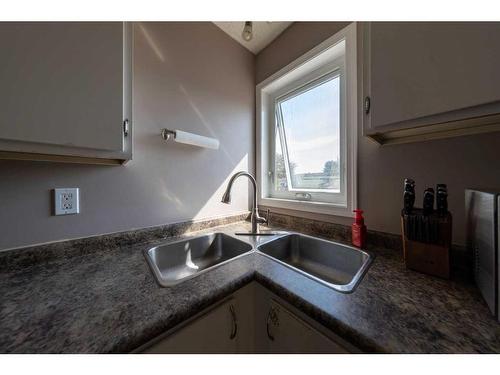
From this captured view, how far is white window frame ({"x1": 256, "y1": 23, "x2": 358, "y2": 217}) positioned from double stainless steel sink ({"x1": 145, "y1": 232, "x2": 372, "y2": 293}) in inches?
9.9

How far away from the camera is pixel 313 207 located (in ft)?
4.24

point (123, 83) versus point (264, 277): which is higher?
point (123, 83)

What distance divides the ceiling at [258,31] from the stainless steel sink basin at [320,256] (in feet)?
5.38

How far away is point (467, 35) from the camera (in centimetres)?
55

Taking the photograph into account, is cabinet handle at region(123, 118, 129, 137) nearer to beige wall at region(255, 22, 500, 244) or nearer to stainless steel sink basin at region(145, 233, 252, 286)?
stainless steel sink basin at region(145, 233, 252, 286)

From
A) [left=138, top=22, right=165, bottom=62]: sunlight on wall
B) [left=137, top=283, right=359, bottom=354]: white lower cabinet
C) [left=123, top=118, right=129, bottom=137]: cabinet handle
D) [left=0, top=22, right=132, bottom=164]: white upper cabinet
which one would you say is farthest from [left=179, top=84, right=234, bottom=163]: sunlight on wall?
[left=137, top=283, right=359, bottom=354]: white lower cabinet

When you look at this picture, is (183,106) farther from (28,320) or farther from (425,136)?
(425,136)

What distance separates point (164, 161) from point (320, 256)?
3.85ft

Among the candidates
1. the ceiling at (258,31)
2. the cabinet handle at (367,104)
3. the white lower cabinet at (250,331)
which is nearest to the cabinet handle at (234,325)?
the white lower cabinet at (250,331)

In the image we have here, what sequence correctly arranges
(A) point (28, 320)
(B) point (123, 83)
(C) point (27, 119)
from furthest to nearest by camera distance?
1. (B) point (123, 83)
2. (C) point (27, 119)
3. (A) point (28, 320)

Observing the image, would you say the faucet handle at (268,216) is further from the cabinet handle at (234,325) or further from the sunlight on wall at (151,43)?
the sunlight on wall at (151,43)

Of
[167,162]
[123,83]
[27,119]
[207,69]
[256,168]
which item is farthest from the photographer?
[256,168]

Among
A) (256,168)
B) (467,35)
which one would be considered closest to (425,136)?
(467,35)

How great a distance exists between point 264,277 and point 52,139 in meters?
0.94
